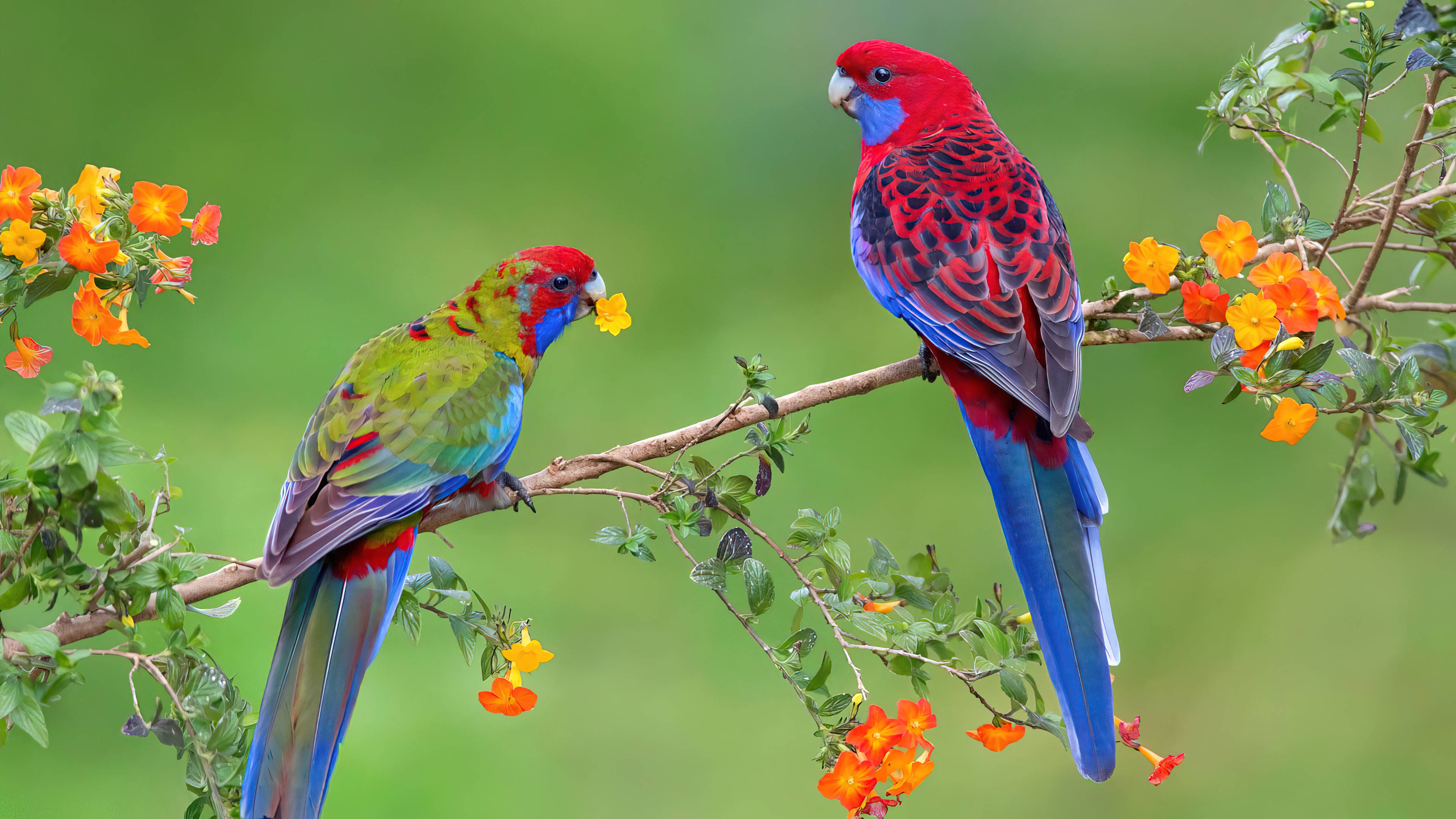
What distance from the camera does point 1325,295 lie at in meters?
1.15

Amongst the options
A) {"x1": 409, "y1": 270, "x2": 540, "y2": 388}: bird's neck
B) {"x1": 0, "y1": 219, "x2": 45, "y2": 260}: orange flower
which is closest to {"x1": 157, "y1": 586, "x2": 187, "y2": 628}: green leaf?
Result: {"x1": 0, "y1": 219, "x2": 45, "y2": 260}: orange flower

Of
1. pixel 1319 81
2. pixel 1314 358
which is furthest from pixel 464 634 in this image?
pixel 1319 81

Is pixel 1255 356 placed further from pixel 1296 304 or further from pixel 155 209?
pixel 155 209

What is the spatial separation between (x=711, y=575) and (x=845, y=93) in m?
0.87

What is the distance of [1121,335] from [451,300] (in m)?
0.86

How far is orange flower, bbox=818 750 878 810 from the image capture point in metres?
1.02

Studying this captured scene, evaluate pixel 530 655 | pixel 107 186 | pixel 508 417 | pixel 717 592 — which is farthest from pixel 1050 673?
pixel 107 186

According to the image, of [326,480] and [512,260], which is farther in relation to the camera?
[512,260]

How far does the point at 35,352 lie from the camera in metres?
1.10

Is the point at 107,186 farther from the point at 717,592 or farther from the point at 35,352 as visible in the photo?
the point at 717,592

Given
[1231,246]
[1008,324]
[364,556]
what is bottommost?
[1231,246]

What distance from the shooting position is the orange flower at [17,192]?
1.00 metres

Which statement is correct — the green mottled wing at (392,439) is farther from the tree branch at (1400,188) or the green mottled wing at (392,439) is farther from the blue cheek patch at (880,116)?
the tree branch at (1400,188)

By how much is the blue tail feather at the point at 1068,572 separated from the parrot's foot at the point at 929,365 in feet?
0.34
